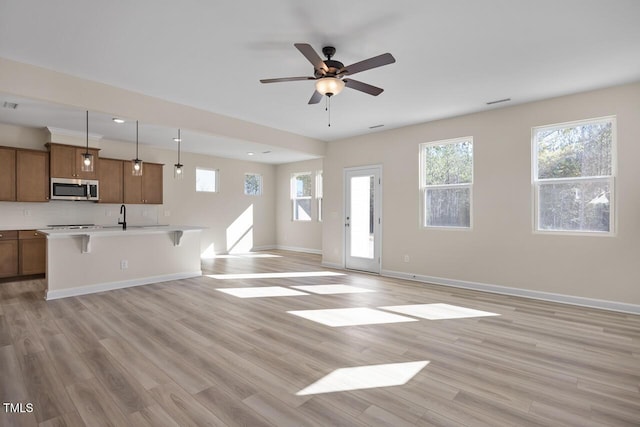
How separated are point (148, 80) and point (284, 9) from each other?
2221 mm

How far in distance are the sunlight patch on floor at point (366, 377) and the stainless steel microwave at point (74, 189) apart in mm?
6235

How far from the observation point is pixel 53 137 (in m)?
5.91

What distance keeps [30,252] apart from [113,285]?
2.17m

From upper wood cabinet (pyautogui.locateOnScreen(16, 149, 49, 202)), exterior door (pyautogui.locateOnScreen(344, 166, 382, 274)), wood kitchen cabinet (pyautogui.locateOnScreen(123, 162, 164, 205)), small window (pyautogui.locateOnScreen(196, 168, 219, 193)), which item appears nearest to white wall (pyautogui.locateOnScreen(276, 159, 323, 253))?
small window (pyautogui.locateOnScreen(196, 168, 219, 193))

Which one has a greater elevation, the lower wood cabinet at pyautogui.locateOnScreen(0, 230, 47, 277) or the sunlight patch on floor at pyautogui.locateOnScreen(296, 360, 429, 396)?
the lower wood cabinet at pyautogui.locateOnScreen(0, 230, 47, 277)

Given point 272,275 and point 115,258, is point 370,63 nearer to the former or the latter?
point 272,275

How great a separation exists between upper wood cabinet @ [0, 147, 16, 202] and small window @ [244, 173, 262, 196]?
513cm

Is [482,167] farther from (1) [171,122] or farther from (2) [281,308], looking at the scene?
(1) [171,122]

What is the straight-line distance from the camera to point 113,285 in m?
4.98

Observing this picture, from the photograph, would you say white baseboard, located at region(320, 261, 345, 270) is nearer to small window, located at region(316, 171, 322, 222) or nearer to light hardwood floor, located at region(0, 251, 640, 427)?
small window, located at region(316, 171, 322, 222)

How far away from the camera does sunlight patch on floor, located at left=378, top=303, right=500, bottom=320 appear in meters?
3.74

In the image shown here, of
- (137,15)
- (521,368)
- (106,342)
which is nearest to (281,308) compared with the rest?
(106,342)

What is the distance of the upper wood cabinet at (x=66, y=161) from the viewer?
5871 millimetres

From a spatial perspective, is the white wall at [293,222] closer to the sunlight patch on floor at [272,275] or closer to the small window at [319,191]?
the small window at [319,191]
